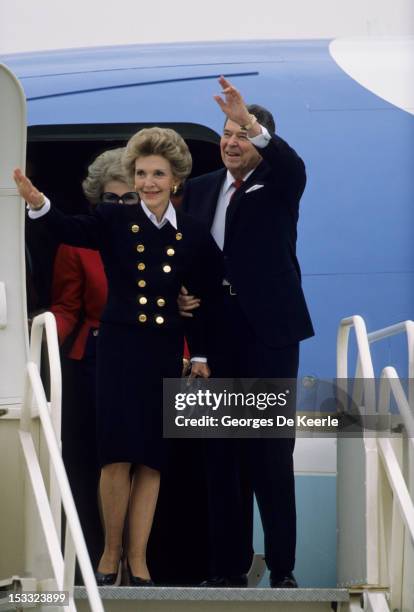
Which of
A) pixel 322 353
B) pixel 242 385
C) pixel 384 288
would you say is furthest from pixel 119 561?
pixel 384 288

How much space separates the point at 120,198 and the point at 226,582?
4.70ft

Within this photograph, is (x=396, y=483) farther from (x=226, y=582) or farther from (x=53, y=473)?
(x=53, y=473)

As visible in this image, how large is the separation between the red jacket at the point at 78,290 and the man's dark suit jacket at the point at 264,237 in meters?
0.45

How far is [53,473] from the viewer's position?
418cm

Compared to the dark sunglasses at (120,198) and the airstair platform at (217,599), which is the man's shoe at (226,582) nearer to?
the airstair platform at (217,599)

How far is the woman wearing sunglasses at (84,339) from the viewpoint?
501 centimetres

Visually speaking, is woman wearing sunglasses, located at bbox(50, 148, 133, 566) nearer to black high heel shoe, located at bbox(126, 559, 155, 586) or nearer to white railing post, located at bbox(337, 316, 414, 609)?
black high heel shoe, located at bbox(126, 559, 155, 586)

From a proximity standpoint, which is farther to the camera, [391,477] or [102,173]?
[102,173]

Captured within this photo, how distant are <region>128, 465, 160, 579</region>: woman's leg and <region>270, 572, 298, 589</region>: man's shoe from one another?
450 millimetres

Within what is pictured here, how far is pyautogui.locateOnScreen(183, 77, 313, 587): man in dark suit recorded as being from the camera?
4.73 metres

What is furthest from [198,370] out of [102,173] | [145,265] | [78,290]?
[102,173]

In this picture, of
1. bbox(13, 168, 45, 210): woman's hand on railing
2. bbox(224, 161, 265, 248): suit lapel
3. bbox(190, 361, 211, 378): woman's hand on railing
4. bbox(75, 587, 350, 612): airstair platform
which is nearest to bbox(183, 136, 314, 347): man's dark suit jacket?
bbox(224, 161, 265, 248): suit lapel

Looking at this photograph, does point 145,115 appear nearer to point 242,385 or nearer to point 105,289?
point 105,289

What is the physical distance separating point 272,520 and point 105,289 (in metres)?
1.07
